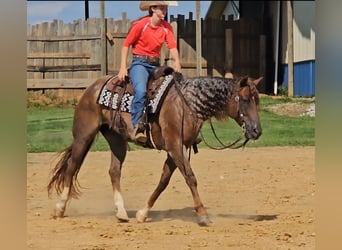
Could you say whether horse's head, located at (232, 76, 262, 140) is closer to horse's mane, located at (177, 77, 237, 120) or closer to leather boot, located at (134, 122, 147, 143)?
horse's mane, located at (177, 77, 237, 120)

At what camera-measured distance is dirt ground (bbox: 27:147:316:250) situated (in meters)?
5.22

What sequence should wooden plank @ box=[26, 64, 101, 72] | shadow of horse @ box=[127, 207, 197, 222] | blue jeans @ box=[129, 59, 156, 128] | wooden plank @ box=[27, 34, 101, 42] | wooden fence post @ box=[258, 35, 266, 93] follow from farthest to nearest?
wooden fence post @ box=[258, 35, 266, 93] < wooden plank @ box=[26, 64, 101, 72] < wooden plank @ box=[27, 34, 101, 42] < shadow of horse @ box=[127, 207, 197, 222] < blue jeans @ box=[129, 59, 156, 128]

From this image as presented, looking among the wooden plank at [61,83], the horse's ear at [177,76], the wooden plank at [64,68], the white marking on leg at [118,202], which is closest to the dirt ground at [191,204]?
the white marking on leg at [118,202]

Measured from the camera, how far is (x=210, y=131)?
14.8 meters

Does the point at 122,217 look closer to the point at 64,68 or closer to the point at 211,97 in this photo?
the point at 211,97

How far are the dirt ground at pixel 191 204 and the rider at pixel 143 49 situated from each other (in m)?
1.06

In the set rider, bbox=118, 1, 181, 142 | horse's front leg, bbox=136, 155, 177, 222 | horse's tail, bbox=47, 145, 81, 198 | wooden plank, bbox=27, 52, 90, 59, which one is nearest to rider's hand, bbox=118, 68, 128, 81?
rider, bbox=118, 1, 181, 142

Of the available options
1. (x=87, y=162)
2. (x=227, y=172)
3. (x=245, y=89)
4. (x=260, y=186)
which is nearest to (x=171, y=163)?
(x=245, y=89)

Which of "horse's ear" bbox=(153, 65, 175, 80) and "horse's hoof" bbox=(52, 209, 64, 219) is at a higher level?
"horse's ear" bbox=(153, 65, 175, 80)

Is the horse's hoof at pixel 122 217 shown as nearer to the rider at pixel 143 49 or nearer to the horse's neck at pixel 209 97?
the rider at pixel 143 49

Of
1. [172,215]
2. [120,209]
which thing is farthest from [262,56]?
[120,209]

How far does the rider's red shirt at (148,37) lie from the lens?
6.30m

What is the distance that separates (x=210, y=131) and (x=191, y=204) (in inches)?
284

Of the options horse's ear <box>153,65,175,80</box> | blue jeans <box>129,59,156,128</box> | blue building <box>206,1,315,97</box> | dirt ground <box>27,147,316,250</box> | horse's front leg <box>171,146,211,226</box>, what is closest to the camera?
dirt ground <box>27,147,316,250</box>
